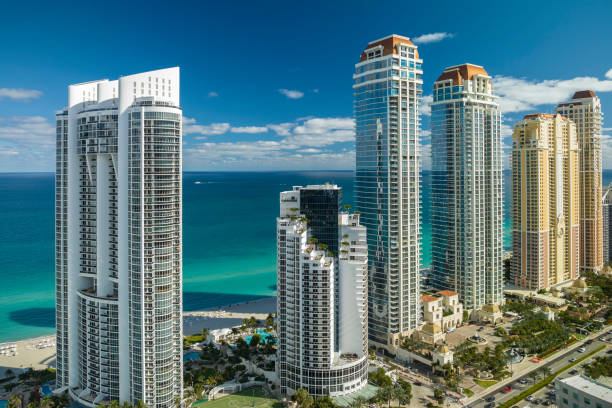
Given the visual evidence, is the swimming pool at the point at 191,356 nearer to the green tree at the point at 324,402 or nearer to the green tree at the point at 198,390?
the green tree at the point at 198,390

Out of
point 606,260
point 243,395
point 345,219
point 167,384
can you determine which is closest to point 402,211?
point 345,219

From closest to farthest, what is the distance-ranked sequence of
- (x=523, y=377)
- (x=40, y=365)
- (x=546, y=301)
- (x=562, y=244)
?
1. (x=523, y=377)
2. (x=40, y=365)
3. (x=546, y=301)
4. (x=562, y=244)

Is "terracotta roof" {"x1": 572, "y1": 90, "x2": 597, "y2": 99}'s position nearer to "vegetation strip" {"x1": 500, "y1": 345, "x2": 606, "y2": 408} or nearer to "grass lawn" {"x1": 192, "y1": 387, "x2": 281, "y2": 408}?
"vegetation strip" {"x1": 500, "y1": 345, "x2": 606, "y2": 408}

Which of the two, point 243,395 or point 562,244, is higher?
point 562,244

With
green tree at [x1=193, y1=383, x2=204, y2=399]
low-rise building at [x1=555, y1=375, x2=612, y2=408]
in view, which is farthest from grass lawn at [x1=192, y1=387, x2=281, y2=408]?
low-rise building at [x1=555, y1=375, x2=612, y2=408]

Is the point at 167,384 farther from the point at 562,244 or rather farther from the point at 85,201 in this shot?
the point at 562,244

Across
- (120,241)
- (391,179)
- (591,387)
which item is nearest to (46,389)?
(120,241)

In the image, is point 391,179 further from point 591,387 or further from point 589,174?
Result: point 589,174
